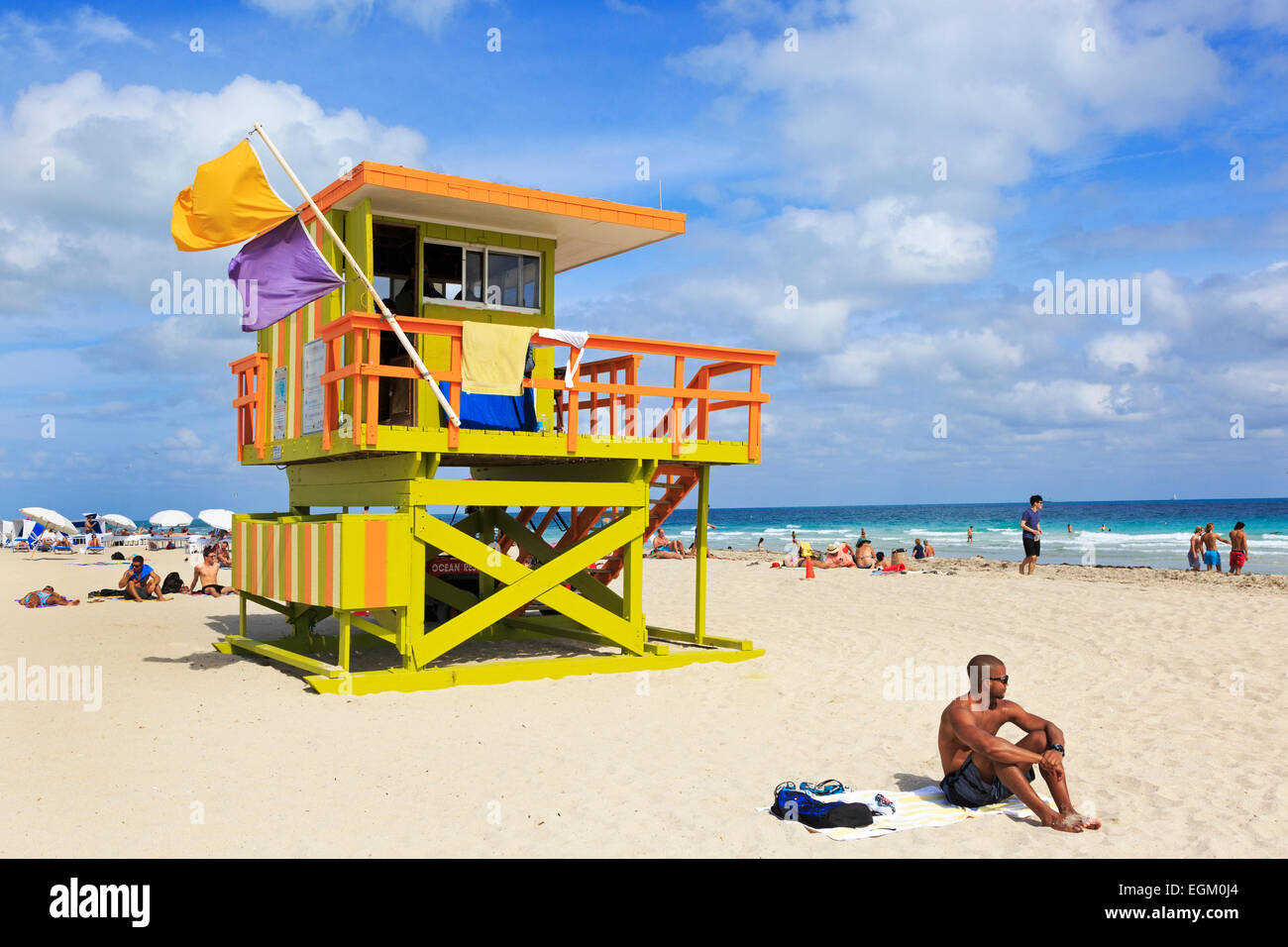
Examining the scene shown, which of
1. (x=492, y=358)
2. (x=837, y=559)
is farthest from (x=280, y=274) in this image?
(x=837, y=559)

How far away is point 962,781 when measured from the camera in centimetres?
638

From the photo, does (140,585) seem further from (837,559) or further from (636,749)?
(837,559)

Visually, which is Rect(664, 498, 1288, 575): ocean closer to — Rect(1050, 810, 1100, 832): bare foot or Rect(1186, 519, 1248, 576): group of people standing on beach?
Rect(1186, 519, 1248, 576): group of people standing on beach

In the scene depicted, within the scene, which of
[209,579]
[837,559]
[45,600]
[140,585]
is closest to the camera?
[45,600]

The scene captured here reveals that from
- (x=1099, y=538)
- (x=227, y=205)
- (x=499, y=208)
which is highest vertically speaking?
(x=499, y=208)

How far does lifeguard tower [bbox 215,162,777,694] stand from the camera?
10.2 meters

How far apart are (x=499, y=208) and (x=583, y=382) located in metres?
2.23

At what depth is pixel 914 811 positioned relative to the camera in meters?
6.24

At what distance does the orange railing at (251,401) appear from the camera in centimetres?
1349

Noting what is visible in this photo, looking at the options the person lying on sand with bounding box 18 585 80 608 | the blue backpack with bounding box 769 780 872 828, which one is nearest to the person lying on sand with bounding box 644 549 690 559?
the person lying on sand with bounding box 18 585 80 608

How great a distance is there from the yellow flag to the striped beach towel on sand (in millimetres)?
7873
